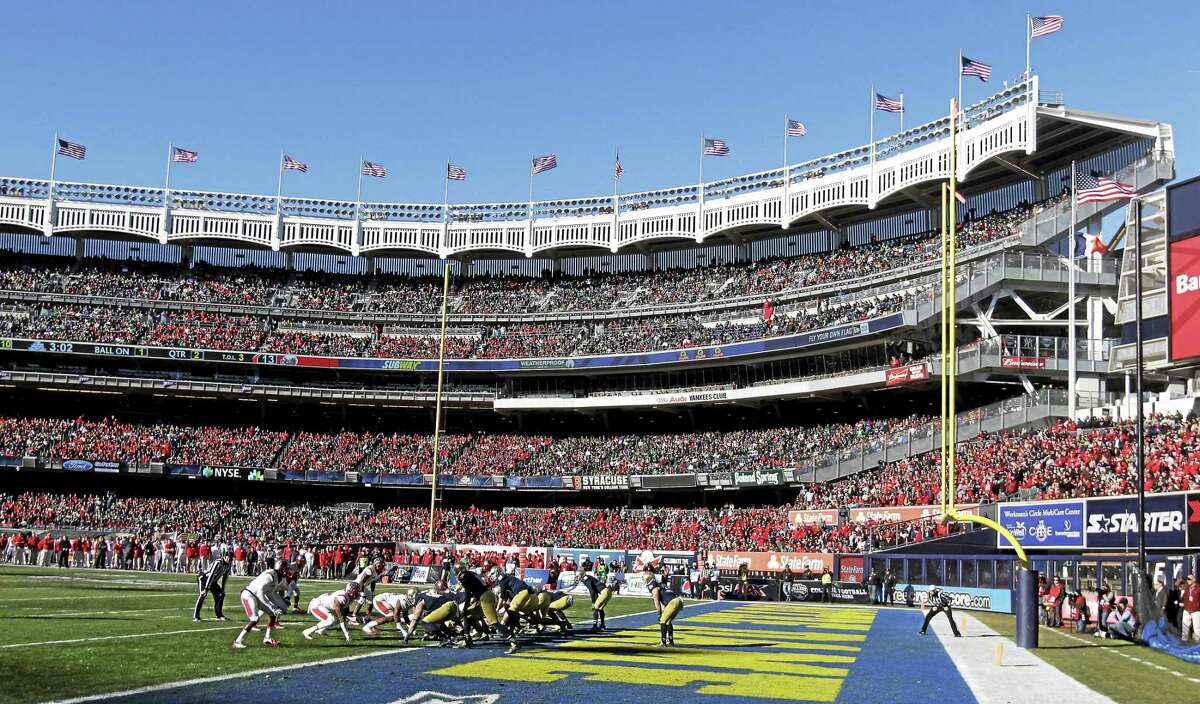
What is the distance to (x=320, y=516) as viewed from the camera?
6219 centimetres

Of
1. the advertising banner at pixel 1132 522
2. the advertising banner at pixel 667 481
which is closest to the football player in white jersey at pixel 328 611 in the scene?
the advertising banner at pixel 1132 522

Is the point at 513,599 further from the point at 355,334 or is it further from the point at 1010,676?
the point at 355,334

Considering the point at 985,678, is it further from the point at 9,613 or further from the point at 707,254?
the point at 707,254

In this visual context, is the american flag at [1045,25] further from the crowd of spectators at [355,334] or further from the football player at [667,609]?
the football player at [667,609]

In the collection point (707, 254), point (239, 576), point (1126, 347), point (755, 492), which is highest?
point (707, 254)

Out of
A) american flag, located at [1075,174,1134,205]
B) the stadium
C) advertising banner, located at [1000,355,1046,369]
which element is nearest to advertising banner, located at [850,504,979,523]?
the stadium

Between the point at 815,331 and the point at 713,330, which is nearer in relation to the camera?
the point at 815,331

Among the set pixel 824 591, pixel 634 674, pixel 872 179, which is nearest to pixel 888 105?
pixel 872 179

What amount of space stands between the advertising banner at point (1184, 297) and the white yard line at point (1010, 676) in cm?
1115

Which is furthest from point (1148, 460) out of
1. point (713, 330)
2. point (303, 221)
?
point (303, 221)

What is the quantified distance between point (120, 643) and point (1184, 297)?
90.0 feet

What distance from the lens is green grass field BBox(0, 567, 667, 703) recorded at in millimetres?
12703

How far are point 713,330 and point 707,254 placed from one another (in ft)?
34.3

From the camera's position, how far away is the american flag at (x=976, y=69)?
47.2 m
